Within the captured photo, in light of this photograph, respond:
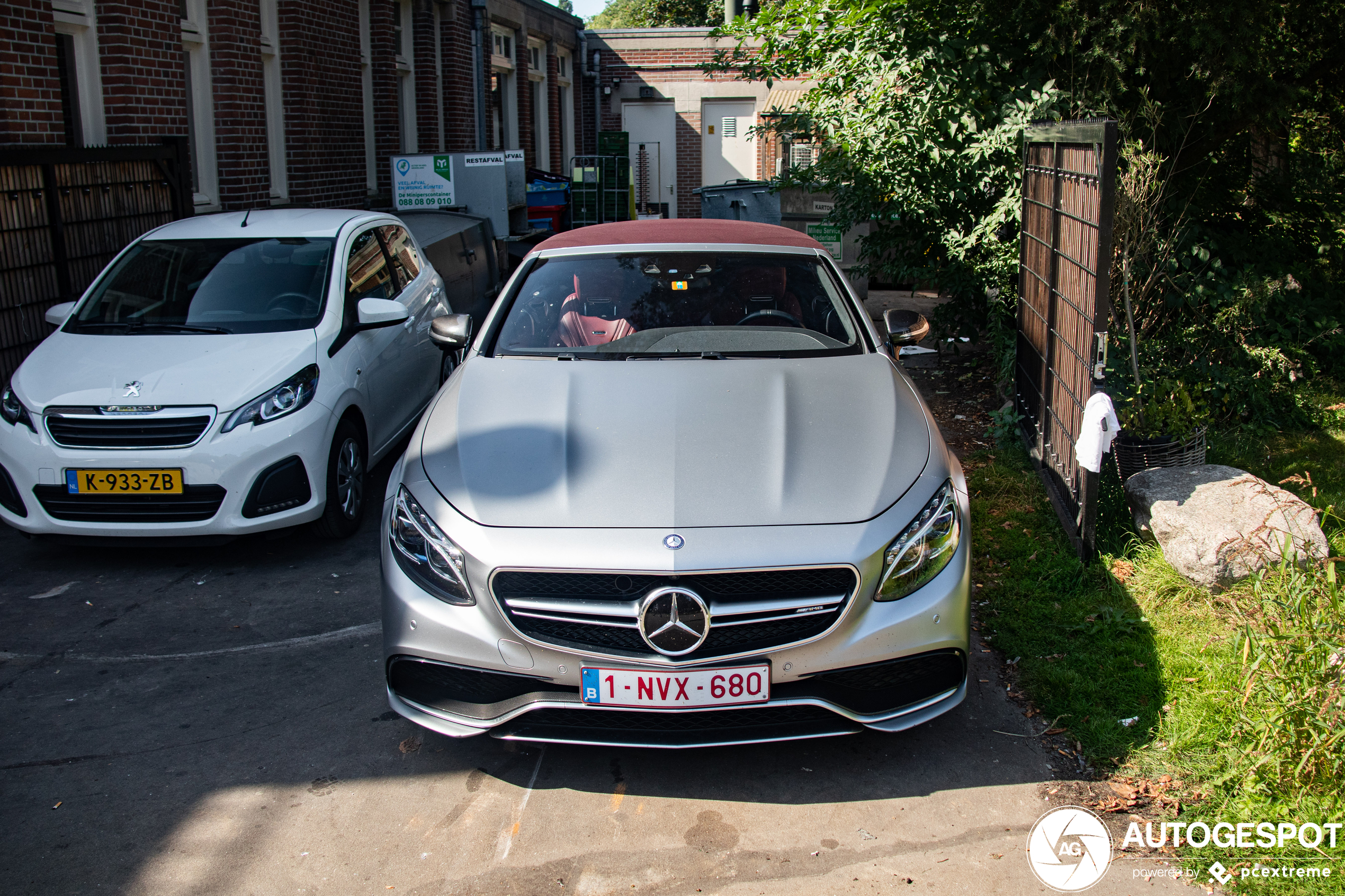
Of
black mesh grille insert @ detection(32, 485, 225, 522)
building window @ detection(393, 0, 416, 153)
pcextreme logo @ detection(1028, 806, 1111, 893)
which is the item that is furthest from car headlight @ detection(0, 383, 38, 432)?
building window @ detection(393, 0, 416, 153)

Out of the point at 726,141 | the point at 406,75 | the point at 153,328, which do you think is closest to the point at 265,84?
the point at 406,75

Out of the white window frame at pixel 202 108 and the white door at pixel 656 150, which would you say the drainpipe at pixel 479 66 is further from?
the white door at pixel 656 150

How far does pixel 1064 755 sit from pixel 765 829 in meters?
1.08

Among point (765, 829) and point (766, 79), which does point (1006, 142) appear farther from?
point (765, 829)

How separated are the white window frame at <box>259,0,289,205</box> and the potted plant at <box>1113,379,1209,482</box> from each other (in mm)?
9575

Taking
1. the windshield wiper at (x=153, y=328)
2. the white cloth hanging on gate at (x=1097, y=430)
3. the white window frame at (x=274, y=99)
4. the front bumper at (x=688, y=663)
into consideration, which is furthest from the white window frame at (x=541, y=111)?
the front bumper at (x=688, y=663)

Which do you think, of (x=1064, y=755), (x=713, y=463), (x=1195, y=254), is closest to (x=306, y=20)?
(x=1195, y=254)

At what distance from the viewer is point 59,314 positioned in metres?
6.15

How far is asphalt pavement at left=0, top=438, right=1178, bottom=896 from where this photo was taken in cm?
306

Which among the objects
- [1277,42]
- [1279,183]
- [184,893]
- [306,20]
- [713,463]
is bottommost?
[184,893]

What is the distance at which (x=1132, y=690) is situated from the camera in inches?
154

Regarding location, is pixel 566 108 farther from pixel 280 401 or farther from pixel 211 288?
pixel 280 401

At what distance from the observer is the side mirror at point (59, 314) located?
612 centimetres

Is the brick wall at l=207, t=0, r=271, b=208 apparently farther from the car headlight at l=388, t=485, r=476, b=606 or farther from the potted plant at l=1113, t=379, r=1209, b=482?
the potted plant at l=1113, t=379, r=1209, b=482
